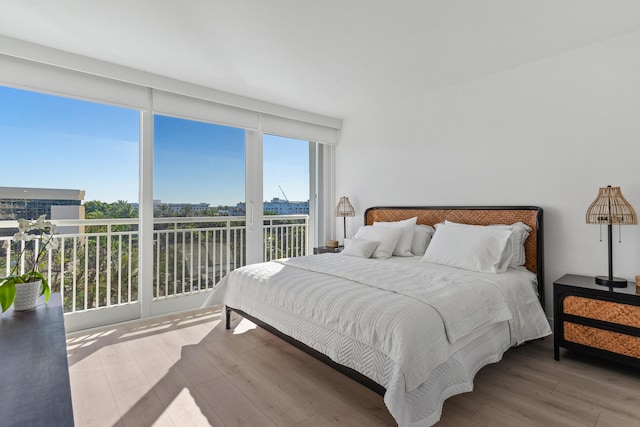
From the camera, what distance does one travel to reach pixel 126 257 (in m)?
3.49

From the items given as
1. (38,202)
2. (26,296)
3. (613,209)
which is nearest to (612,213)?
(613,209)

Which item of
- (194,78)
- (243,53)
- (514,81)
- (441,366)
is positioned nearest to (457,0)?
(514,81)

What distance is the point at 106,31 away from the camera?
2.46 m

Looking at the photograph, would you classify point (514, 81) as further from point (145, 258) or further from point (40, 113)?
point (40, 113)

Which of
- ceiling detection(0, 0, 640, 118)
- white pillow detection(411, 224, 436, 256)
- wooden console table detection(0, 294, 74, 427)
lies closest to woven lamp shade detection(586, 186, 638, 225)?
ceiling detection(0, 0, 640, 118)

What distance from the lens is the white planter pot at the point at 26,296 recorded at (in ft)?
5.65

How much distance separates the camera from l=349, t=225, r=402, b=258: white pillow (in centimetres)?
344

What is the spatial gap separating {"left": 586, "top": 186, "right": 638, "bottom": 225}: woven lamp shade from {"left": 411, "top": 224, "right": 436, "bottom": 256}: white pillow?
1441 millimetres

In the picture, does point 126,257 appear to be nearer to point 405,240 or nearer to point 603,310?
point 405,240

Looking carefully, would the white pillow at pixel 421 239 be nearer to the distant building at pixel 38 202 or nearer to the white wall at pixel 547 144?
the white wall at pixel 547 144

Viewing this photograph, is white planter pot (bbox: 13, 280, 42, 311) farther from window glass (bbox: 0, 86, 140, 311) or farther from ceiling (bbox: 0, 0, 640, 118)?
ceiling (bbox: 0, 0, 640, 118)

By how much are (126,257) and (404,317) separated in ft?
10.1

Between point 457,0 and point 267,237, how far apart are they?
347 cm

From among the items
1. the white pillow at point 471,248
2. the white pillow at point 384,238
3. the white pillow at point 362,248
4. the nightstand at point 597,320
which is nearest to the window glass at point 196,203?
the white pillow at point 362,248
